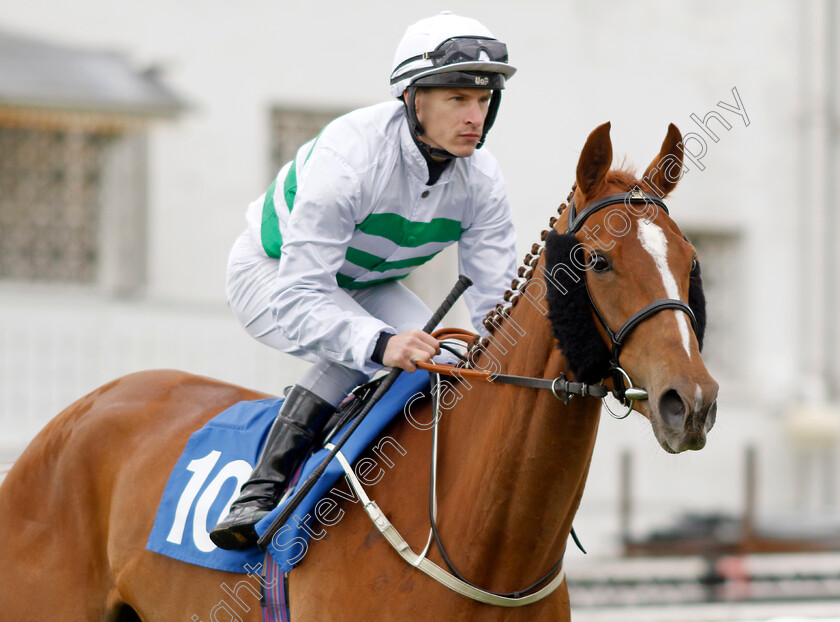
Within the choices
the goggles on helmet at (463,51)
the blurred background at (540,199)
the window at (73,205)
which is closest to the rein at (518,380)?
the goggles on helmet at (463,51)

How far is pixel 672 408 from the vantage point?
8.16ft

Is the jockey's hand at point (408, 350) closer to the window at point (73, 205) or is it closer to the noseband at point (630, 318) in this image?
the noseband at point (630, 318)

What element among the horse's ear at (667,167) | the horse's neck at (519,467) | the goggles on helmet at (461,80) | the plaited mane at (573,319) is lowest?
the horse's neck at (519,467)

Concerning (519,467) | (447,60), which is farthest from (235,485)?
(447,60)

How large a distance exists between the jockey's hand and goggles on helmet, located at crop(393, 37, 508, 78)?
0.80 meters

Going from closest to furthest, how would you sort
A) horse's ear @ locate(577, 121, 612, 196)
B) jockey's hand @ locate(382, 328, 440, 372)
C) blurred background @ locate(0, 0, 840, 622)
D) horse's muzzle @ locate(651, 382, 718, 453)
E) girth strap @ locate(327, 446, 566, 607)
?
1. horse's muzzle @ locate(651, 382, 718, 453)
2. horse's ear @ locate(577, 121, 612, 196)
3. girth strap @ locate(327, 446, 566, 607)
4. jockey's hand @ locate(382, 328, 440, 372)
5. blurred background @ locate(0, 0, 840, 622)

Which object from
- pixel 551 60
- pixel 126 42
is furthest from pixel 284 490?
pixel 551 60

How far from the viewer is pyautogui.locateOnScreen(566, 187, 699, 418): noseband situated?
2.58m

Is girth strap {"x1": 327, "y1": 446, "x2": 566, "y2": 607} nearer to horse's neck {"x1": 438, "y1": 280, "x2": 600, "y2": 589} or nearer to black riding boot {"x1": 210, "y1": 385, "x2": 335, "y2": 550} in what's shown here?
horse's neck {"x1": 438, "y1": 280, "x2": 600, "y2": 589}

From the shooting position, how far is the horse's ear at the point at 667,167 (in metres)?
2.94

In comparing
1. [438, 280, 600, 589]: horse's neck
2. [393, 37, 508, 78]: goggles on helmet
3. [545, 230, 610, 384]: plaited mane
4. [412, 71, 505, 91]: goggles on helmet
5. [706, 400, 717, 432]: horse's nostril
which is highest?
[393, 37, 508, 78]: goggles on helmet

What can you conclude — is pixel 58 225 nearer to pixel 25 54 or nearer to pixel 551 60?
pixel 25 54

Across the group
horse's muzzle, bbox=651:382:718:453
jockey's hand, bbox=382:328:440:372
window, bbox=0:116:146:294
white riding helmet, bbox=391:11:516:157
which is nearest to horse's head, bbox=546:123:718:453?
horse's muzzle, bbox=651:382:718:453

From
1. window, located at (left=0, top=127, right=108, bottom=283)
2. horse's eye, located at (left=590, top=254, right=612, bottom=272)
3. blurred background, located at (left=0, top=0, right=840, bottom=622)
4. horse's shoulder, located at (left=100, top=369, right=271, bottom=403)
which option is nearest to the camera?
horse's eye, located at (left=590, top=254, right=612, bottom=272)
